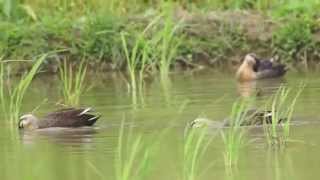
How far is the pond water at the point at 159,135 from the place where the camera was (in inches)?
324

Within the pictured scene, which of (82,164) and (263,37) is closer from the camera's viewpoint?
(82,164)

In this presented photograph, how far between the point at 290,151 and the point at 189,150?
1.04 m

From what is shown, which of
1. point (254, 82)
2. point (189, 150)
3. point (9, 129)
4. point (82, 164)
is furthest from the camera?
point (254, 82)

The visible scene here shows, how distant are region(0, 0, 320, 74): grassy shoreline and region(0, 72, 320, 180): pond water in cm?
72

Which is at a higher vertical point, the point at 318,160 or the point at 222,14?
the point at 222,14

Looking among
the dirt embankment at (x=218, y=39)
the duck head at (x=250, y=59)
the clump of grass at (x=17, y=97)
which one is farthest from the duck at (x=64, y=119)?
the dirt embankment at (x=218, y=39)

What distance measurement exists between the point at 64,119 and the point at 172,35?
4.25m

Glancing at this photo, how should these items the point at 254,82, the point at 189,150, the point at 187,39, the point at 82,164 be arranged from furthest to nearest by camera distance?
the point at 187,39
the point at 254,82
the point at 82,164
the point at 189,150

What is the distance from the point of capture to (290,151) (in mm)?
8781

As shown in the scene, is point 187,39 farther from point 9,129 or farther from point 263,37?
point 9,129

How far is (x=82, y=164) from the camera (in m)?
8.70

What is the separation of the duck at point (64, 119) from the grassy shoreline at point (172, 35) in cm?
375

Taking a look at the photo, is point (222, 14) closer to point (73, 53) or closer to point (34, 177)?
point (73, 53)

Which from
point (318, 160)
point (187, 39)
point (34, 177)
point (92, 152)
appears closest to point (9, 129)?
point (92, 152)
